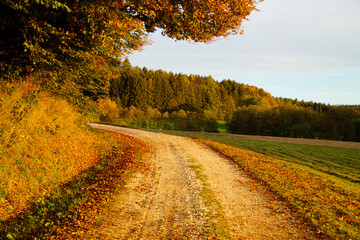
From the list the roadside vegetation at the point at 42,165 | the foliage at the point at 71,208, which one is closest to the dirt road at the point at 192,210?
the foliage at the point at 71,208

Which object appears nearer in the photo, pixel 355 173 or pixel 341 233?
pixel 341 233

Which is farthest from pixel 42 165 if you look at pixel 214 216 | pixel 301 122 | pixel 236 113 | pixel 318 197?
pixel 236 113

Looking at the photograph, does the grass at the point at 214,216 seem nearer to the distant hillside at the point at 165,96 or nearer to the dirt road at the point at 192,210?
the dirt road at the point at 192,210

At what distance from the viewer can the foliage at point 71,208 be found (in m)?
4.83

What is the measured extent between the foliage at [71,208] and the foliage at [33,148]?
434 millimetres

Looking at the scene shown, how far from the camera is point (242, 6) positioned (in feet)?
28.6

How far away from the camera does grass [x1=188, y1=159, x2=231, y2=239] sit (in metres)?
5.00

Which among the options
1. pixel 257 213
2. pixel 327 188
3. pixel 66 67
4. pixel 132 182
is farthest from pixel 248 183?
pixel 66 67

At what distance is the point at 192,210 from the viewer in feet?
20.1

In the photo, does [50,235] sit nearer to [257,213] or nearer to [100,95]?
[257,213]

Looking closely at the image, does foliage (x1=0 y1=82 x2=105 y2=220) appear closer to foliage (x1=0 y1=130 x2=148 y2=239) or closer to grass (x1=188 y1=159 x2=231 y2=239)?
foliage (x1=0 y1=130 x2=148 y2=239)

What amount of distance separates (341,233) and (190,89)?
321 ft

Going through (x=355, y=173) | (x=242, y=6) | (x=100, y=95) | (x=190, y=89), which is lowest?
(x=355, y=173)

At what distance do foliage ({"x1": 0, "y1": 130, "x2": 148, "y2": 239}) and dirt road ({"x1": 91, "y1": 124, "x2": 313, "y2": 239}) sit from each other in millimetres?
394
